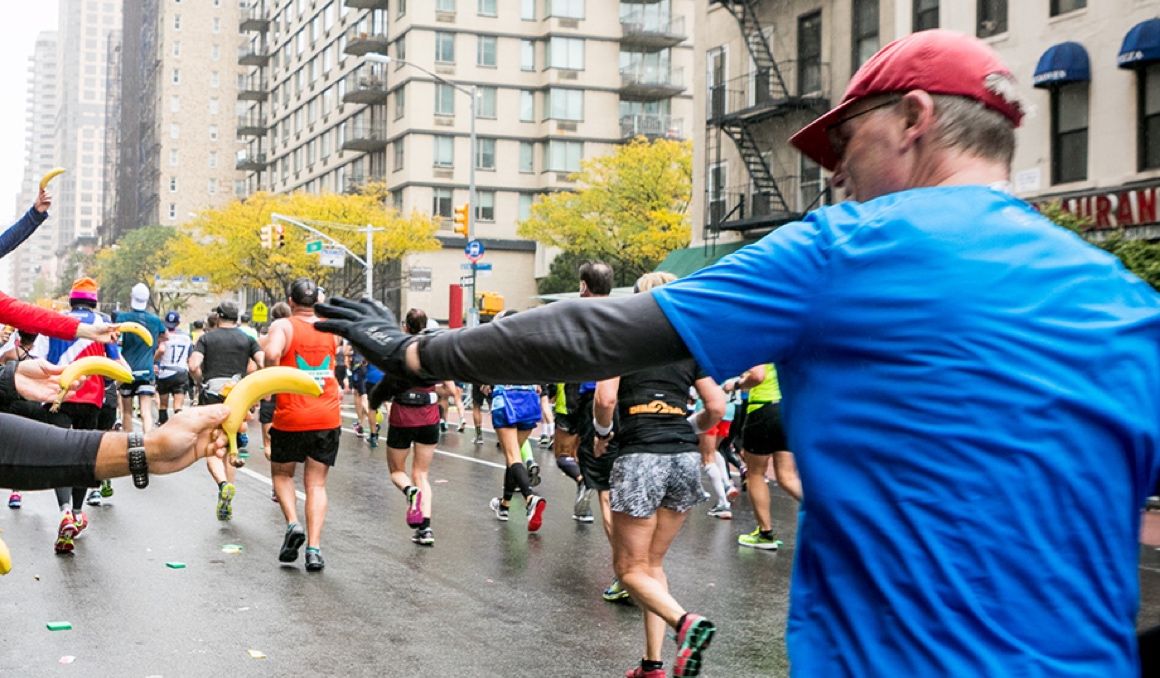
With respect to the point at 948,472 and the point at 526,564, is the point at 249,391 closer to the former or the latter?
the point at 948,472

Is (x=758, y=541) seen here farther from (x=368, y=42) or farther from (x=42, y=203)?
(x=368, y=42)

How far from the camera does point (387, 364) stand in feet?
6.99

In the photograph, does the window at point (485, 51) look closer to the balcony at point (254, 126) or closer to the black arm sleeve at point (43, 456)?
the balcony at point (254, 126)

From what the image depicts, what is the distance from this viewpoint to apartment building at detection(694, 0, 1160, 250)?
19656 mm

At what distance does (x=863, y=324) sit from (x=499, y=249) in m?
Answer: 62.9

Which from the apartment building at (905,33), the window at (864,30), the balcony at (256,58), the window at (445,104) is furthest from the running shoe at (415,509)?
the balcony at (256,58)

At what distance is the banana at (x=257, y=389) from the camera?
3.10 m

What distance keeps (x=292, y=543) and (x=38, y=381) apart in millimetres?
4398

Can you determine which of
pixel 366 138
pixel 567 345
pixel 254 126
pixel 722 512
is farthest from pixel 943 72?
pixel 254 126

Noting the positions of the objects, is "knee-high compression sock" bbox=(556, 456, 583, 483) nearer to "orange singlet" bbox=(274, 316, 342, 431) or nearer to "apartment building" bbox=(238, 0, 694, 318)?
"orange singlet" bbox=(274, 316, 342, 431)

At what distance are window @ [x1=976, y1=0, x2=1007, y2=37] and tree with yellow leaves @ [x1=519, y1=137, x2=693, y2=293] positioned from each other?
25255 mm

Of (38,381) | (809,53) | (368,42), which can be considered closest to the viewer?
(38,381)

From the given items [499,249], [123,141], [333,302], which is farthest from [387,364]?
[123,141]

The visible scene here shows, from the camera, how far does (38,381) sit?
4711 millimetres
